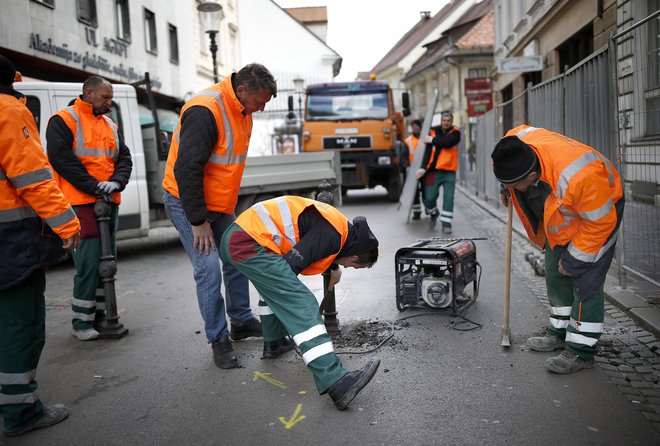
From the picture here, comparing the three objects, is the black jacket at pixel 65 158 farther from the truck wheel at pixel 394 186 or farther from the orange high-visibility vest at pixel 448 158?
the truck wheel at pixel 394 186

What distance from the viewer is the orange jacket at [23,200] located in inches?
123

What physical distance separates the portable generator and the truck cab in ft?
33.2

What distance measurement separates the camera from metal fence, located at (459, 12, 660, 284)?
193 inches

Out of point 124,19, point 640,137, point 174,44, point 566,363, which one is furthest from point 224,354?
point 174,44

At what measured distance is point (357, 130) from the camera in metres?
15.4

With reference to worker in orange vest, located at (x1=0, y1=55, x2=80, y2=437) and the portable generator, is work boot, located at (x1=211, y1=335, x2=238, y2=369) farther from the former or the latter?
the portable generator

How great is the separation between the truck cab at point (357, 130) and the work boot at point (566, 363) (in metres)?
11.6

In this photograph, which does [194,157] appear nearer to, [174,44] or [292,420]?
[292,420]

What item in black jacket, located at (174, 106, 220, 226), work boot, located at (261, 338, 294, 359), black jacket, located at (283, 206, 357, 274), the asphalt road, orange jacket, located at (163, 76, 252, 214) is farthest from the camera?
work boot, located at (261, 338, 294, 359)

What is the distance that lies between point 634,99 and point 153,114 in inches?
248

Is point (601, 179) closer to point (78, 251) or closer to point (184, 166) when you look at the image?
point (184, 166)

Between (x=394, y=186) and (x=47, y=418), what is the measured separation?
13.1 m

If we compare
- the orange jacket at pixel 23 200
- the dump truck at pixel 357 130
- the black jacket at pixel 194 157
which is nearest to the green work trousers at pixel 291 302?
the black jacket at pixel 194 157

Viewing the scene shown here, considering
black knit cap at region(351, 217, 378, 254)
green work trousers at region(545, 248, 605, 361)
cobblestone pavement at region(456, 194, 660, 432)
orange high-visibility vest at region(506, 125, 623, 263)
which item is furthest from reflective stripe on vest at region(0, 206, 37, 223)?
cobblestone pavement at region(456, 194, 660, 432)
